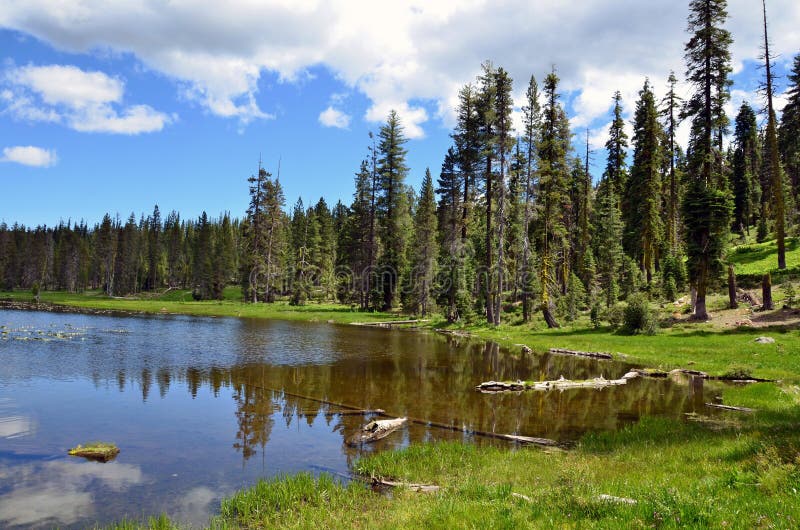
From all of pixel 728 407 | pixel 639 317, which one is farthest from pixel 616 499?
pixel 639 317

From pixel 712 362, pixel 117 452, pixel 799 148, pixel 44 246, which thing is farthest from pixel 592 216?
pixel 44 246

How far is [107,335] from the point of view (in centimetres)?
3512

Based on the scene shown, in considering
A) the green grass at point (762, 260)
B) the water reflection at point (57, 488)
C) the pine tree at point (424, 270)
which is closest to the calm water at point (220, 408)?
the water reflection at point (57, 488)

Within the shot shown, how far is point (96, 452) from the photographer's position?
11164mm

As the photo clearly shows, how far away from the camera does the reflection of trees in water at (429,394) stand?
14.5 m

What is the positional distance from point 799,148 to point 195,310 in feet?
260

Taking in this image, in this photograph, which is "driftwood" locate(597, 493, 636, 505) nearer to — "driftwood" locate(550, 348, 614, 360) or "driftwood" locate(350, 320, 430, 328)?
"driftwood" locate(550, 348, 614, 360)

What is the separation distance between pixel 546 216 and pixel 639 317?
1207 centimetres

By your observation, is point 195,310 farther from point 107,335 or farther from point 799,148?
point 799,148

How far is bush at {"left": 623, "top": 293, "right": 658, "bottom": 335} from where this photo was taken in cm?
3144

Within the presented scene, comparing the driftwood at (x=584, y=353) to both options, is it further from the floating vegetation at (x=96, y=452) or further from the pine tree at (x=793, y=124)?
the pine tree at (x=793, y=124)

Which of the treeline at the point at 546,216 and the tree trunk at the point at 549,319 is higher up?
the treeline at the point at 546,216

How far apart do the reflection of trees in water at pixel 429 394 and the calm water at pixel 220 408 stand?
86mm

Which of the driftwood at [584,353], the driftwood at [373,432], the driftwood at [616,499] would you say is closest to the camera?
the driftwood at [616,499]
